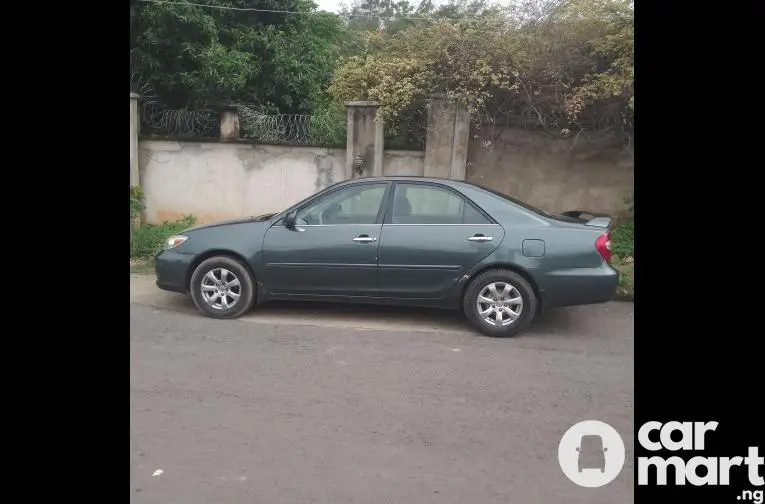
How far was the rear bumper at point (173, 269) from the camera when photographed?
6.48 m

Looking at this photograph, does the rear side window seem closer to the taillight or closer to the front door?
the front door

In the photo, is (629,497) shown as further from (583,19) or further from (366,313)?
(583,19)

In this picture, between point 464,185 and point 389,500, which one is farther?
point 464,185

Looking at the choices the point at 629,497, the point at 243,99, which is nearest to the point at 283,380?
the point at 629,497

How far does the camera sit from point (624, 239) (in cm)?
934

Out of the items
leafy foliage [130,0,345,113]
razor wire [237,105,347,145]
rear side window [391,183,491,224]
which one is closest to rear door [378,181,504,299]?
rear side window [391,183,491,224]

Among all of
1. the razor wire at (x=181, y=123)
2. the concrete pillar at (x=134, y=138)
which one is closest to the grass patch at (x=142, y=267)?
the concrete pillar at (x=134, y=138)

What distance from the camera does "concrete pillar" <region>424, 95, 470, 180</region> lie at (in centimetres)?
950

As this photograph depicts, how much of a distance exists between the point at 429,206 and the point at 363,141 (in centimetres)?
372

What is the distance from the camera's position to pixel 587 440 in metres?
4.02

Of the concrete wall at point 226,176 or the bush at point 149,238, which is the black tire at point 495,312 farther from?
the bush at point 149,238

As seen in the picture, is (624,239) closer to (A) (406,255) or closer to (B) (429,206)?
(B) (429,206)

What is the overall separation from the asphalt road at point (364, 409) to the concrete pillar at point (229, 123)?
4515 mm
